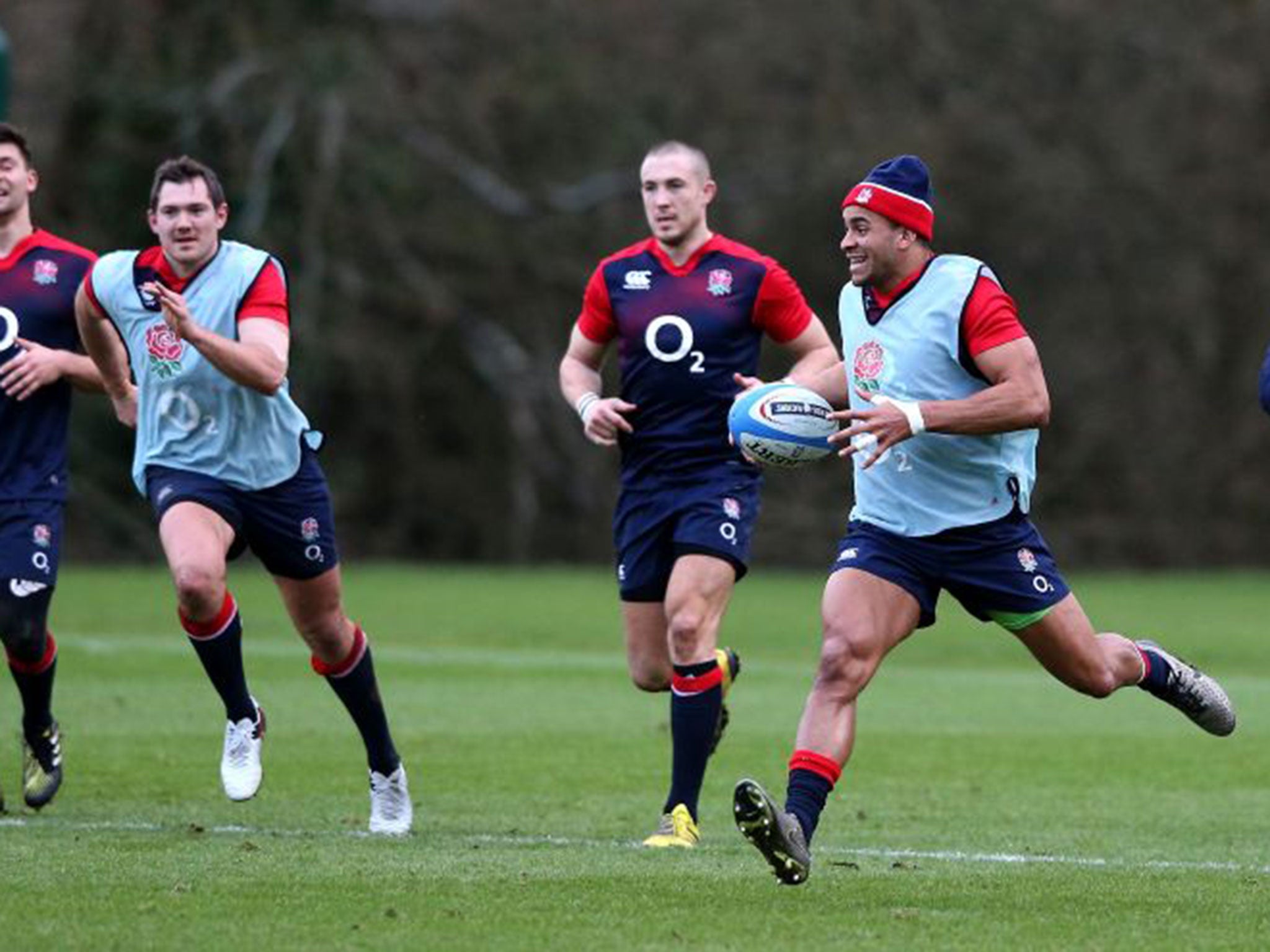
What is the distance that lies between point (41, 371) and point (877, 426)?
379cm

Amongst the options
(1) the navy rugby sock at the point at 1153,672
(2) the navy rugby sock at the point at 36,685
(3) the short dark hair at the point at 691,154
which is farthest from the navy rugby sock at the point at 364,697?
(1) the navy rugby sock at the point at 1153,672

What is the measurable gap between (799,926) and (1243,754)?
686 cm

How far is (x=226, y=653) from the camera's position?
9.55 m

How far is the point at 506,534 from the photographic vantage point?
1548 inches

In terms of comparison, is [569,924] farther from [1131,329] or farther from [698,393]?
[1131,329]

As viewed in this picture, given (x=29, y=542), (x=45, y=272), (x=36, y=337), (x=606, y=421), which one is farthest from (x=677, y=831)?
(x=45, y=272)

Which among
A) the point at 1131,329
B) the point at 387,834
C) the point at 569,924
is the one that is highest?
the point at 569,924

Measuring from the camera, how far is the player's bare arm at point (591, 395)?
9867mm

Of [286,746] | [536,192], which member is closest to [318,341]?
[536,192]

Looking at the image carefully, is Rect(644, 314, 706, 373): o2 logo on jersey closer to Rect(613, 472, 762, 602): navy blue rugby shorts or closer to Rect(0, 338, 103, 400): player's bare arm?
Rect(613, 472, 762, 602): navy blue rugby shorts

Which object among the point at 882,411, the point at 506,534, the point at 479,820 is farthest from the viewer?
→ the point at 506,534

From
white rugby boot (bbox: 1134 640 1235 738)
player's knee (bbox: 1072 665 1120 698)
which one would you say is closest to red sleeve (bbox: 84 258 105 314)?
player's knee (bbox: 1072 665 1120 698)

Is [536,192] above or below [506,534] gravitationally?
above

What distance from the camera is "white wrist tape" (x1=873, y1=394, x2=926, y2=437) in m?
7.75
